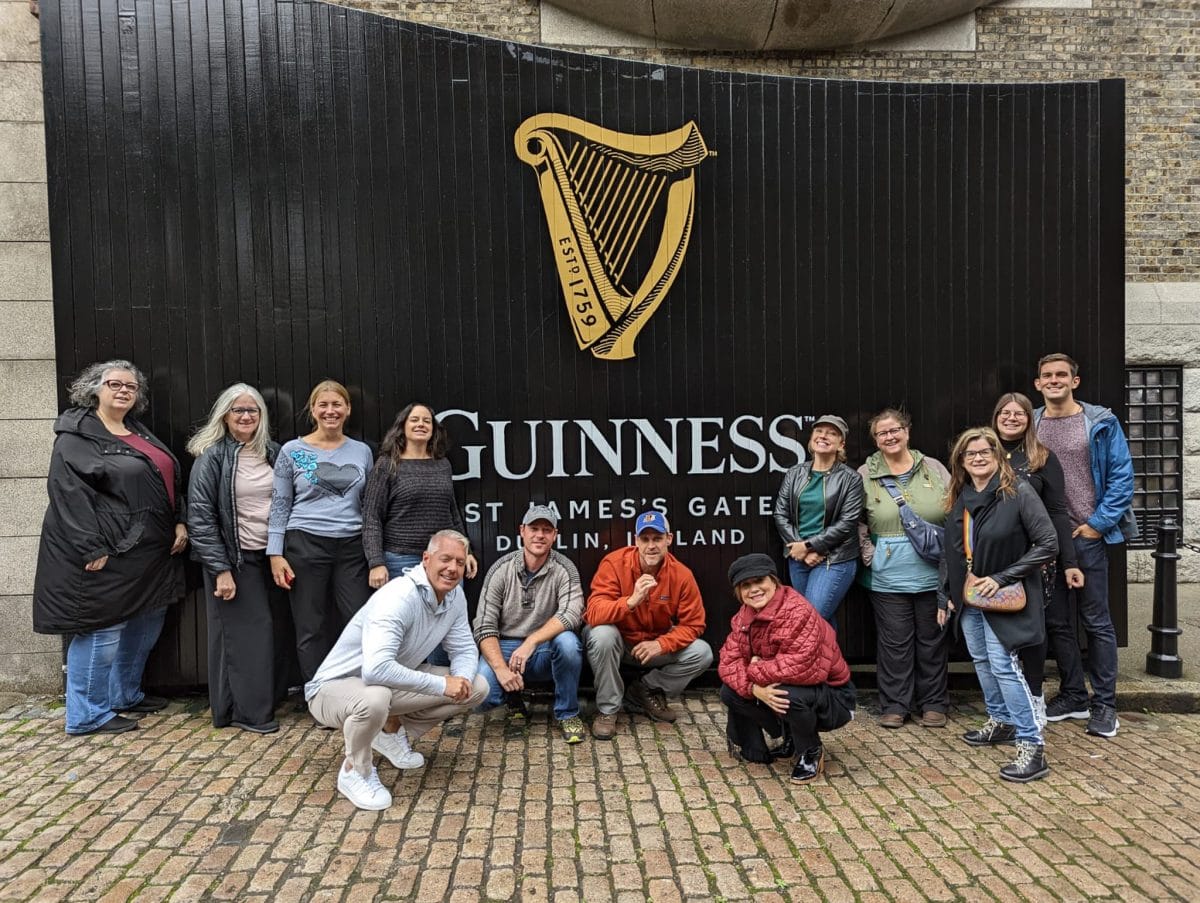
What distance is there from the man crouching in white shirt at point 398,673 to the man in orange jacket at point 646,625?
785 millimetres

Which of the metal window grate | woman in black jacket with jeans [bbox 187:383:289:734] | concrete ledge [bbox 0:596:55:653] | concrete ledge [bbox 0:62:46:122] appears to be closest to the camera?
woman in black jacket with jeans [bbox 187:383:289:734]

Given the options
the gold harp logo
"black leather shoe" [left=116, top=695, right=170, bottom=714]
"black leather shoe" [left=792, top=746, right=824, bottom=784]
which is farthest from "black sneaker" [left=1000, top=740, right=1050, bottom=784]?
"black leather shoe" [left=116, top=695, right=170, bottom=714]

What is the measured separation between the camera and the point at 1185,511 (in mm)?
8375

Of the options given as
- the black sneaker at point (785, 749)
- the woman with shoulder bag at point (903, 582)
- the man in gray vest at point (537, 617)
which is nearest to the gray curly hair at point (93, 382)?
the man in gray vest at point (537, 617)

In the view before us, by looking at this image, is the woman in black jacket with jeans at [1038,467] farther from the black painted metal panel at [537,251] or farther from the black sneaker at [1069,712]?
the black painted metal panel at [537,251]

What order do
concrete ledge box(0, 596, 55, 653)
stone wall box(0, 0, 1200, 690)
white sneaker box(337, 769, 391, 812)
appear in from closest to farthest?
white sneaker box(337, 769, 391, 812) < concrete ledge box(0, 596, 55, 653) < stone wall box(0, 0, 1200, 690)

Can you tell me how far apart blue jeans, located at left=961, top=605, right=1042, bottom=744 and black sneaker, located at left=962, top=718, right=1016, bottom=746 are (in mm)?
32

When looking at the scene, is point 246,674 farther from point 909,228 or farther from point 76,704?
point 909,228

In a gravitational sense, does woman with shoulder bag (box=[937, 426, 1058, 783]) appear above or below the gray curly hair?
below

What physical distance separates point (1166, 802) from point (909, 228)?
3.57 meters

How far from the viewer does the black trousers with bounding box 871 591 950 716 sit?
4609 mm

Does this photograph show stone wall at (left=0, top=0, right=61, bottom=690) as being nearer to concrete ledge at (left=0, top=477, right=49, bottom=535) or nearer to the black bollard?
concrete ledge at (left=0, top=477, right=49, bottom=535)

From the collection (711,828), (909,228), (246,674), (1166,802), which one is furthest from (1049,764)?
(246,674)

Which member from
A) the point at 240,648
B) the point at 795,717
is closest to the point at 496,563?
the point at 240,648
